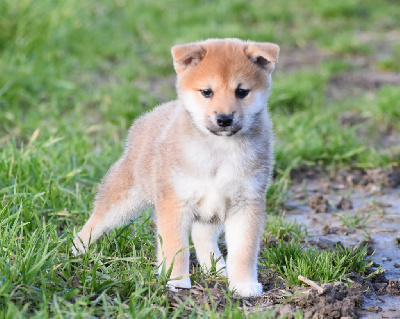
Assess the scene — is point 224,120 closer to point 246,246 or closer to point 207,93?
point 207,93

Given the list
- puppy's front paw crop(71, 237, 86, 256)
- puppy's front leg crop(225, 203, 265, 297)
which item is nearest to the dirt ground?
puppy's front leg crop(225, 203, 265, 297)

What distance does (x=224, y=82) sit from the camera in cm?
409

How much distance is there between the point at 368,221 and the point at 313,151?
1339 mm

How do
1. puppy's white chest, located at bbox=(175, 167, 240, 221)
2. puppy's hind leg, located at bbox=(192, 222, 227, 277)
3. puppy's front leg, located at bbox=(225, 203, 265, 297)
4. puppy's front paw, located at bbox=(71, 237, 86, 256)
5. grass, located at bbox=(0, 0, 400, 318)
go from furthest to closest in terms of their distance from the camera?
1. puppy's hind leg, located at bbox=(192, 222, 227, 277)
2. puppy's front paw, located at bbox=(71, 237, 86, 256)
3. puppy's front leg, located at bbox=(225, 203, 265, 297)
4. puppy's white chest, located at bbox=(175, 167, 240, 221)
5. grass, located at bbox=(0, 0, 400, 318)

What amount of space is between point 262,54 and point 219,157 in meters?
0.67

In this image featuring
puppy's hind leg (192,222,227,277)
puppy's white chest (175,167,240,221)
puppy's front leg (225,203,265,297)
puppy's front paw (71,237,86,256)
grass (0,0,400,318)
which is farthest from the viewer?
puppy's hind leg (192,222,227,277)

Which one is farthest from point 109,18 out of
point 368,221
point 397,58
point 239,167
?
point 239,167

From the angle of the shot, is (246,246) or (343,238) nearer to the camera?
(246,246)

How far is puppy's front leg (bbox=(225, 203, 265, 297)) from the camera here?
4207mm

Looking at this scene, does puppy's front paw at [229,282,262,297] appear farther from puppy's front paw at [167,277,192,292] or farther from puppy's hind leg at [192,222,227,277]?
puppy's hind leg at [192,222,227,277]

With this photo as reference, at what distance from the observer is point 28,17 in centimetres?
941

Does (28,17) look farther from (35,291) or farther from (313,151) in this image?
(35,291)

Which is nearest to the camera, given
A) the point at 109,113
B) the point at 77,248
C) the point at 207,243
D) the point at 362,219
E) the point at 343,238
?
the point at 77,248

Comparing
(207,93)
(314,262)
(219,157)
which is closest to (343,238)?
(314,262)
